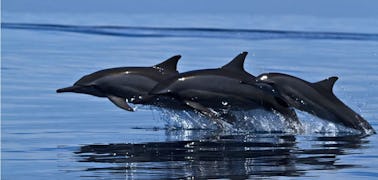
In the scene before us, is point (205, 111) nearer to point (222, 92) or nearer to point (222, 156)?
point (222, 92)

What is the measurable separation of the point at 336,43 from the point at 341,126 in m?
29.1

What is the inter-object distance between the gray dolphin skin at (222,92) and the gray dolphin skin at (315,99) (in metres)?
0.16

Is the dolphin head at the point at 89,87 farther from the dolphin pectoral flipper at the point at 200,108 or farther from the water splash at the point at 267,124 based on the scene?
Result: the dolphin pectoral flipper at the point at 200,108

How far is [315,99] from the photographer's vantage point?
17203mm

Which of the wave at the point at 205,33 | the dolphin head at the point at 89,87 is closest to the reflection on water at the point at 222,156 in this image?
the dolphin head at the point at 89,87

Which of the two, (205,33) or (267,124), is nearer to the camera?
(267,124)

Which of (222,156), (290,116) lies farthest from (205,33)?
(222,156)

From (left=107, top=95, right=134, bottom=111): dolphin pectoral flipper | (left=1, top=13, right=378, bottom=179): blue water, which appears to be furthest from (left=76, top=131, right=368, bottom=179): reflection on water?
(left=107, top=95, right=134, bottom=111): dolphin pectoral flipper

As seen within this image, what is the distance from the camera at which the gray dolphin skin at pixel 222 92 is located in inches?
680

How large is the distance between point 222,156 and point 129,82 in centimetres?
359

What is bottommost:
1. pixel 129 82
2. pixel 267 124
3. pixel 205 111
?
pixel 267 124

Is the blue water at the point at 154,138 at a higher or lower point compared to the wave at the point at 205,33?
lower

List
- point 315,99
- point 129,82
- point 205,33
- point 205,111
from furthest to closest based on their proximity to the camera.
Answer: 1. point 205,33
2. point 129,82
3. point 205,111
4. point 315,99

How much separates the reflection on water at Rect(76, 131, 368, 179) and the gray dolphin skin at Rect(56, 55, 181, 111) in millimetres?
1004
